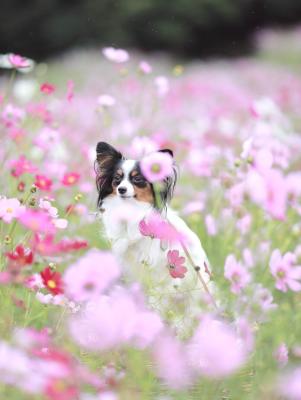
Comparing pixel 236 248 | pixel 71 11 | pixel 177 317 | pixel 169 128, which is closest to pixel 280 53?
pixel 71 11

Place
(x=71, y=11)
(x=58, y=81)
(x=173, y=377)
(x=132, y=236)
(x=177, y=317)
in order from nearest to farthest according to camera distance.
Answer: (x=173, y=377), (x=177, y=317), (x=132, y=236), (x=58, y=81), (x=71, y=11)

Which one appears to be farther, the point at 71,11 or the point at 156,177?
the point at 71,11

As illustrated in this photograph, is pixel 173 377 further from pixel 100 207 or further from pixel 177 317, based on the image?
pixel 100 207

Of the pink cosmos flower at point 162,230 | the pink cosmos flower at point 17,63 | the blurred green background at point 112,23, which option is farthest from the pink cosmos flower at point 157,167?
the blurred green background at point 112,23

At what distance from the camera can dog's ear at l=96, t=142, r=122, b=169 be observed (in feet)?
8.09

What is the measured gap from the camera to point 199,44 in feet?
45.9

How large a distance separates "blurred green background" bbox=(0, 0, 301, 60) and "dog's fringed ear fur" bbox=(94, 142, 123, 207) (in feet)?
32.7

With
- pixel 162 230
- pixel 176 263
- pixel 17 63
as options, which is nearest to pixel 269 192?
pixel 162 230

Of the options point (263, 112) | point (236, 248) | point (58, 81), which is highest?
point (58, 81)

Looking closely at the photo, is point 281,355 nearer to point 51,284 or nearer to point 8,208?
point 51,284

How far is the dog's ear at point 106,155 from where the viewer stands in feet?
8.09

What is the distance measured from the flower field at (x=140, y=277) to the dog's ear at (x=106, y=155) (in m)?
0.18

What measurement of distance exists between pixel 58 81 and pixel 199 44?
15.8ft

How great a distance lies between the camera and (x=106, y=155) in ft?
8.22
